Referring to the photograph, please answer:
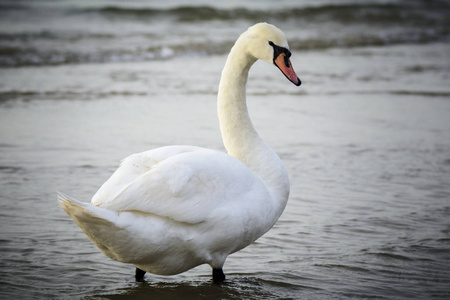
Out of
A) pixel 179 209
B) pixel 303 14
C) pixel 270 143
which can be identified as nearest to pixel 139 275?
pixel 179 209

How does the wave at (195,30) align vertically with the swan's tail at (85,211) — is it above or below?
above

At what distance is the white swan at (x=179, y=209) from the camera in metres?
3.66

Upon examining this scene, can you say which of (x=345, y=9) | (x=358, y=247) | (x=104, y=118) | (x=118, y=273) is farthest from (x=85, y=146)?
(x=345, y=9)

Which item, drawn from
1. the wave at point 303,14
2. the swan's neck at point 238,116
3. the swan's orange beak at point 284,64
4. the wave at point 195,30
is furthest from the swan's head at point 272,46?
the wave at point 303,14

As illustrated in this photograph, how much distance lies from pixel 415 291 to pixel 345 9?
2433 cm

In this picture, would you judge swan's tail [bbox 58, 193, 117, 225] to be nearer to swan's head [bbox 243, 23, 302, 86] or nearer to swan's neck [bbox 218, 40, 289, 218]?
swan's neck [bbox 218, 40, 289, 218]

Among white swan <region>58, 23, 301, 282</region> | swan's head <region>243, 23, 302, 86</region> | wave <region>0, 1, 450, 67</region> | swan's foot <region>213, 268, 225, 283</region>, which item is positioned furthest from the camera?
wave <region>0, 1, 450, 67</region>

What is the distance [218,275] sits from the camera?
13.7ft

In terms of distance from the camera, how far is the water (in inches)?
171

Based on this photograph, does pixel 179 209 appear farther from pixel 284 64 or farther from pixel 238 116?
pixel 284 64

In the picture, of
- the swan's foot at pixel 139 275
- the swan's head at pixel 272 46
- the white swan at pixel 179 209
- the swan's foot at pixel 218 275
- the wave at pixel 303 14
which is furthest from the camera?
the wave at pixel 303 14

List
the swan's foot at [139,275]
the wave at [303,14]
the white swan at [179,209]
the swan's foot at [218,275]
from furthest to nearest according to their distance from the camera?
the wave at [303,14], the swan's foot at [139,275], the swan's foot at [218,275], the white swan at [179,209]

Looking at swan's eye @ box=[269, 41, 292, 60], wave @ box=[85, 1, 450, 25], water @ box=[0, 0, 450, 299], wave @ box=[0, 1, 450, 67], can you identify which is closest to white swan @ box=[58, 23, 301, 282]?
water @ box=[0, 0, 450, 299]

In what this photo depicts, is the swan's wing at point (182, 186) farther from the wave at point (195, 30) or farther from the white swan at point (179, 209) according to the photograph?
the wave at point (195, 30)
